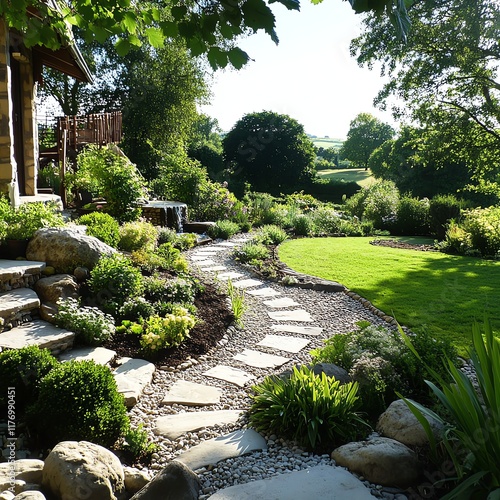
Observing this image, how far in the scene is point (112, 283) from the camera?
5664 millimetres

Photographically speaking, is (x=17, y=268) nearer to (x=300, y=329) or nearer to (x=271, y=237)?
(x=300, y=329)

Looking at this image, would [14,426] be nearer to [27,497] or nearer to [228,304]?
[27,497]

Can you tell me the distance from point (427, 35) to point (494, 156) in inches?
192

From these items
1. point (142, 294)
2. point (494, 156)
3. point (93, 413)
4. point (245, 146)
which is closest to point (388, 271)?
point (142, 294)

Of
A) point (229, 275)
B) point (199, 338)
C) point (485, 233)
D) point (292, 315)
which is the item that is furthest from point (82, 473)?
point (485, 233)

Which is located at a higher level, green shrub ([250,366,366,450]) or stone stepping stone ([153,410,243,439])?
green shrub ([250,366,366,450])

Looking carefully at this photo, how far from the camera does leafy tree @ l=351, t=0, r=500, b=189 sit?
1313cm

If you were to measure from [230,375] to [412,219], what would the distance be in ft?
45.6

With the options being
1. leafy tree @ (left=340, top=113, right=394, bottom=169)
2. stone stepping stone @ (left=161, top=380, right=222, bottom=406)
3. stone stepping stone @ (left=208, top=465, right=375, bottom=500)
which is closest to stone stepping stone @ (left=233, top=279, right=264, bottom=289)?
stone stepping stone @ (left=161, top=380, right=222, bottom=406)

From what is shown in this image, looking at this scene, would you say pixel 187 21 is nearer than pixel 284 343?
Yes

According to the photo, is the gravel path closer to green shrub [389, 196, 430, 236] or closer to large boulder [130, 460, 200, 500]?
large boulder [130, 460, 200, 500]

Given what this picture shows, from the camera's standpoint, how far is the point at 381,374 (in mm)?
3855

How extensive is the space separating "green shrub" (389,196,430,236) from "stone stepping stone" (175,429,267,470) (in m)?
14.9

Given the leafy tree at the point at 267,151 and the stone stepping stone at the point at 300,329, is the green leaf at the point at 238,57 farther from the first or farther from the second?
the leafy tree at the point at 267,151
